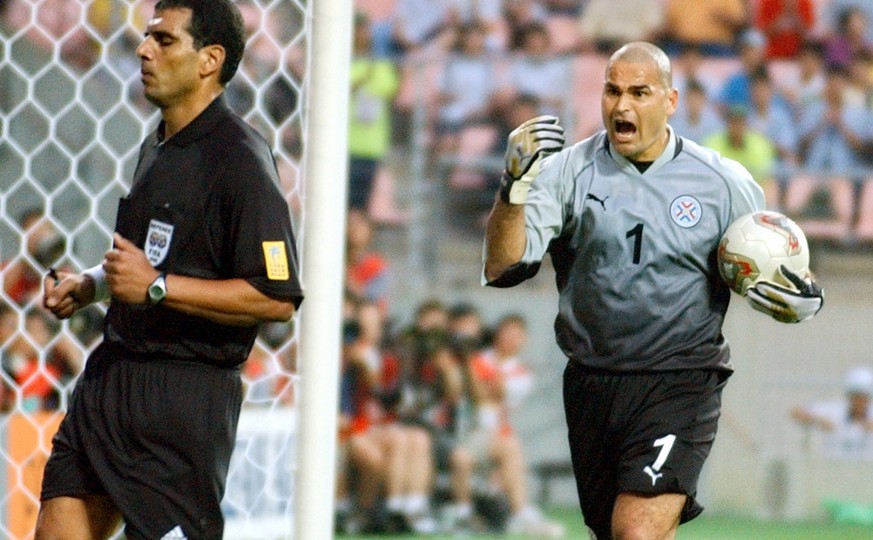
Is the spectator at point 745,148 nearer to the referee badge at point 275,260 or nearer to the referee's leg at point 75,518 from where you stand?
the referee badge at point 275,260

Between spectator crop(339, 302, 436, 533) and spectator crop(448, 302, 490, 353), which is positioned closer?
spectator crop(339, 302, 436, 533)

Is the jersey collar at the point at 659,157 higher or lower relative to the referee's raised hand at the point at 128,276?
higher

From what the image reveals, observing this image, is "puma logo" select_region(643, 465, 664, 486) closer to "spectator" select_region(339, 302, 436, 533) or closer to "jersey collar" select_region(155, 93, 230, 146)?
"jersey collar" select_region(155, 93, 230, 146)

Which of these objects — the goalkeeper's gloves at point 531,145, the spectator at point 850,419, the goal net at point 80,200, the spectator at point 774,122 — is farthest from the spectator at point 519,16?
the goalkeeper's gloves at point 531,145

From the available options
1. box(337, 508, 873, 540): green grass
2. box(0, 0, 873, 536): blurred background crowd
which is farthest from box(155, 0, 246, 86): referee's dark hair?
box(337, 508, 873, 540): green grass

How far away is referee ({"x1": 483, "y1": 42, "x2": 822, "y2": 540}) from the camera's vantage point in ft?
14.4

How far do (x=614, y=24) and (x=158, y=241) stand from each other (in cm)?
901

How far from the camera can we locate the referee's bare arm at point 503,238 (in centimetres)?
427

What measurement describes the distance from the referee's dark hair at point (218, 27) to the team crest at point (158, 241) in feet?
1.45

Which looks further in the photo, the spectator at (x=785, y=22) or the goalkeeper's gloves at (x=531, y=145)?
the spectator at (x=785, y=22)

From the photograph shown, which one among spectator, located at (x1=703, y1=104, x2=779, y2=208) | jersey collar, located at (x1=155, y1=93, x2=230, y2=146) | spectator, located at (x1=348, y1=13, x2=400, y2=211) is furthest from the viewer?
spectator, located at (x1=703, y1=104, x2=779, y2=208)

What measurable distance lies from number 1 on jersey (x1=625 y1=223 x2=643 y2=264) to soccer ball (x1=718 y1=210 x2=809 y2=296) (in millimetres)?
245

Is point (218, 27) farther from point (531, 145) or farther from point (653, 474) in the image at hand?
point (653, 474)

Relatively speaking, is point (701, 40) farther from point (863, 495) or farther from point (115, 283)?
point (115, 283)
